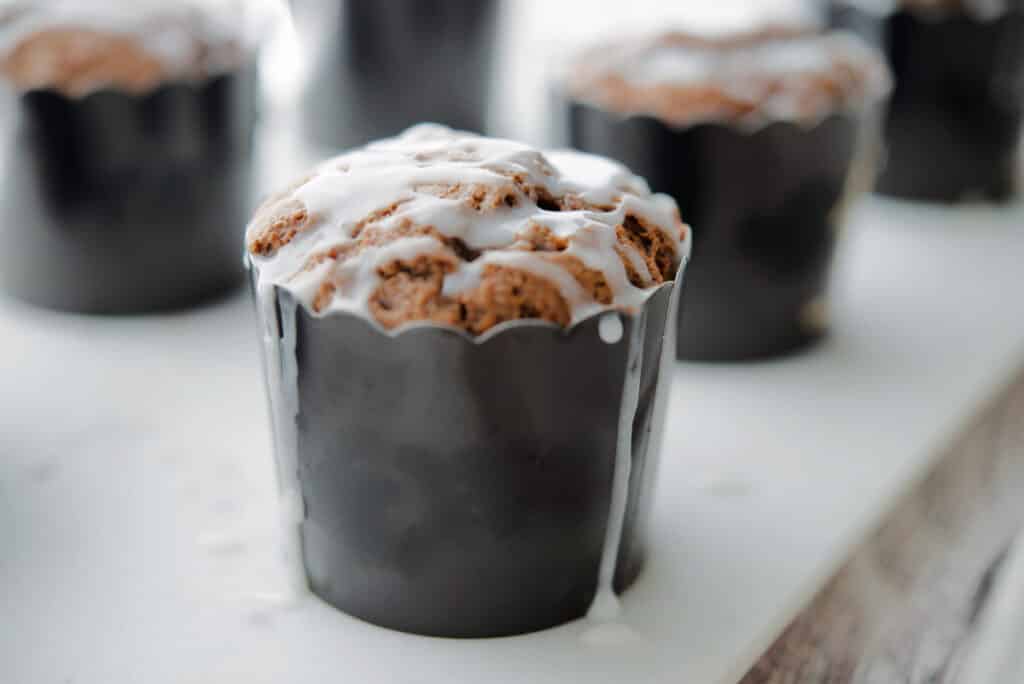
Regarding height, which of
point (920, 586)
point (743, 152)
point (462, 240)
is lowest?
point (920, 586)

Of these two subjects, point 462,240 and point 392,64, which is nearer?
point 462,240

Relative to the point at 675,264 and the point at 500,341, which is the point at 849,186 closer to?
the point at 675,264

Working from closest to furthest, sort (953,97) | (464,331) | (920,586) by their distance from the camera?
1. (464,331)
2. (920,586)
3. (953,97)

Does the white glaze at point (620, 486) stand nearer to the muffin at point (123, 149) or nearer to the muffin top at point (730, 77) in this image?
the muffin top at point (730, 77)

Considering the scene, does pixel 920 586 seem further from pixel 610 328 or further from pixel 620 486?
pixel 610 328

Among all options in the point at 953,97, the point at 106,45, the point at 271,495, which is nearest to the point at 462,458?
the point at 271,495
